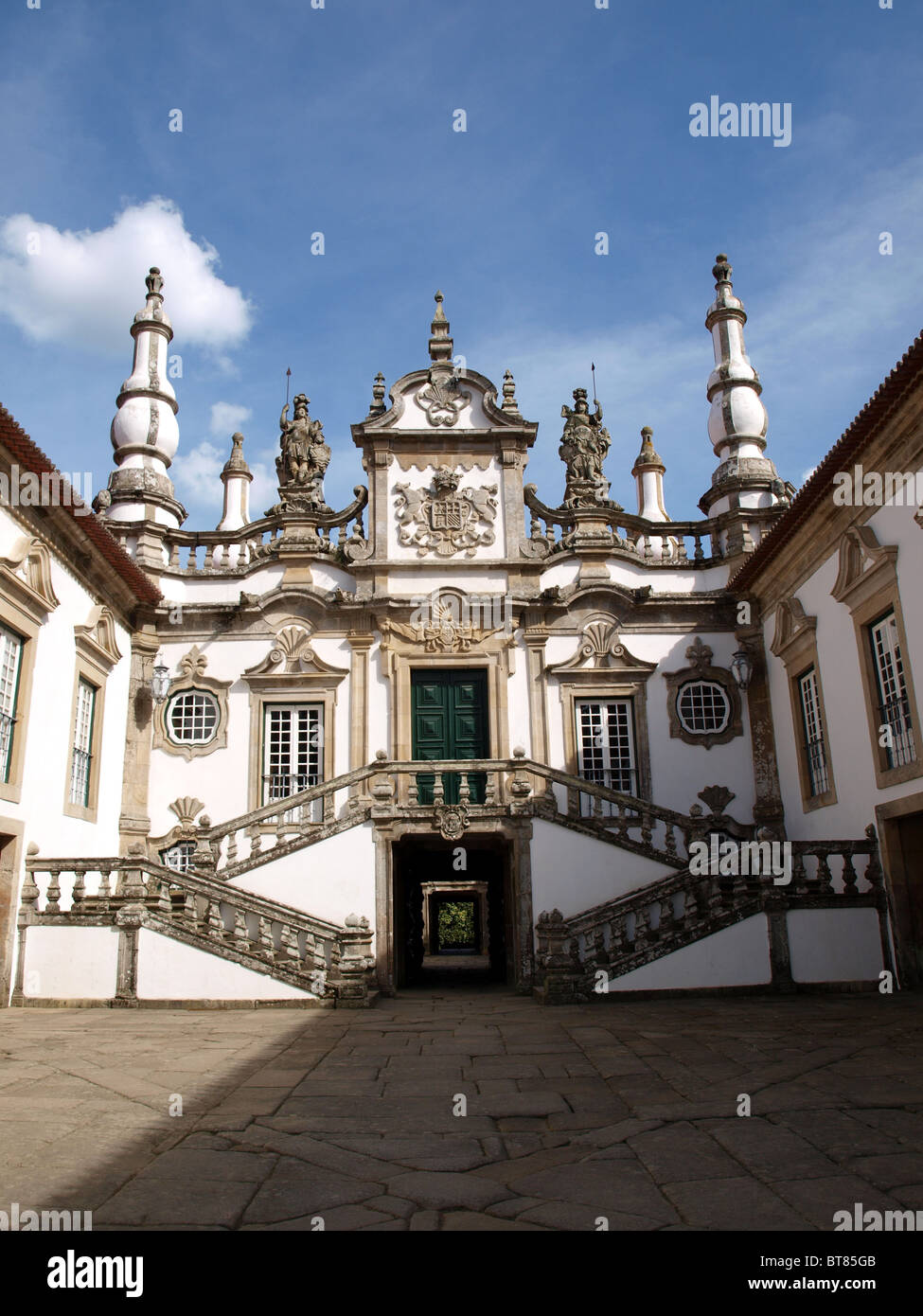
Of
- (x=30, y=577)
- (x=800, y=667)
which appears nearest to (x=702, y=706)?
(x=800, y=667)

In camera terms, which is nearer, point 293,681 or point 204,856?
point 204,856

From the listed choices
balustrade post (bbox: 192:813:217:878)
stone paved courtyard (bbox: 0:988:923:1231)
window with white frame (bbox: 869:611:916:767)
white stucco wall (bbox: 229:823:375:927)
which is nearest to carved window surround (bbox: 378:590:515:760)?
white stucco wall (bbox: 229:823:375:927)

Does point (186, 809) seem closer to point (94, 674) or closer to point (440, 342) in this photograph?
point (94, 674)

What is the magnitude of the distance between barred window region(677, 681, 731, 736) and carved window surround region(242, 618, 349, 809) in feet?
18.2

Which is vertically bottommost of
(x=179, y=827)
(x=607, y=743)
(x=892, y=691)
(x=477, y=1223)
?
(x=477, y=1223)

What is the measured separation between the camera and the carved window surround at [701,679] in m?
16.2

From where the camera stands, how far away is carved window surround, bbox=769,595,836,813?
1412 cm

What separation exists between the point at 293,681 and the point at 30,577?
16.2 ft

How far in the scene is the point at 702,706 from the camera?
650 inches

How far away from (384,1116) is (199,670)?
11.7 metres

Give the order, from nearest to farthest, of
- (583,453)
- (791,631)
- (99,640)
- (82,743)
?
(82,743) → (99,640) → (791,631) → (583,453)

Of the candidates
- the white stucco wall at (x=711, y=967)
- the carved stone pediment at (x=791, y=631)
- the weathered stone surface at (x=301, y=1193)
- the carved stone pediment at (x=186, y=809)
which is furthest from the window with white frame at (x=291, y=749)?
the weathered stone surface at (x=301, y=1193)
